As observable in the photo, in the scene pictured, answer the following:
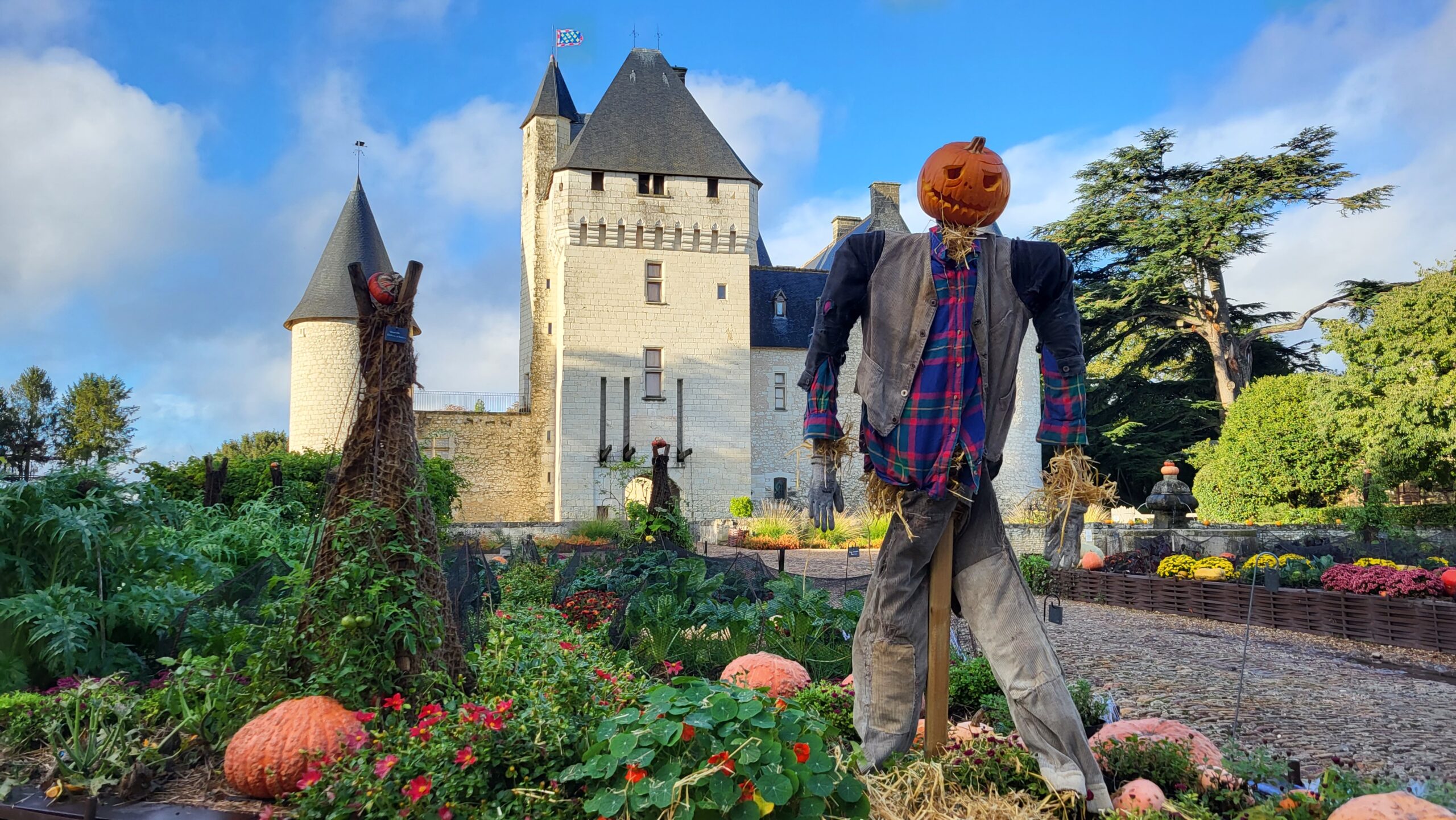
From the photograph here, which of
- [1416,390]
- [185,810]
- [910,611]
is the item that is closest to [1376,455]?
[1416,390]

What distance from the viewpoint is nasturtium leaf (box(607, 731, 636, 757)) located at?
2.16 meters

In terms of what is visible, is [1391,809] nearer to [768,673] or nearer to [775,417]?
[768,673]

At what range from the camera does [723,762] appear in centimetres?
208

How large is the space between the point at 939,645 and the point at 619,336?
2365 cm

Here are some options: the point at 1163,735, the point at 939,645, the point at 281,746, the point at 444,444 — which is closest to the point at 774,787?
the point at 939,645

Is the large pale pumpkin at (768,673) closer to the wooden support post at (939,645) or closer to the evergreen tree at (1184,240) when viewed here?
the wooden support post at (939,645)

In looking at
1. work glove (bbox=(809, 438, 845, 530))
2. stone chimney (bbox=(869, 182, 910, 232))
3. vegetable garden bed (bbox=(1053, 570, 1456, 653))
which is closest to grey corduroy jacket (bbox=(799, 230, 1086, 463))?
work glove (bbox=(809, 438, 845, 530))

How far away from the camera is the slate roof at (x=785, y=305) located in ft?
95.6

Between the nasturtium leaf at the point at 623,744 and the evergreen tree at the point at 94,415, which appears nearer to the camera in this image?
the nasturtium leaf at the point at 623,744

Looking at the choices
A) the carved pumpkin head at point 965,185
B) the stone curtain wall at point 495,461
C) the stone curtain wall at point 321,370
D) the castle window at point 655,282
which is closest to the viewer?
the carved pumpkin head at point 965,185

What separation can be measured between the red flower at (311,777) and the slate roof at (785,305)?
25.8 metres

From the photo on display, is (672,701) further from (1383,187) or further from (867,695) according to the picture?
(1383,187)

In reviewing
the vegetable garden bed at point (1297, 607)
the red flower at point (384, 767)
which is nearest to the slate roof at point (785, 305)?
the vegetable garden bed at point (1297, 607)

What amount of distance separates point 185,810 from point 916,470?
2.19m
